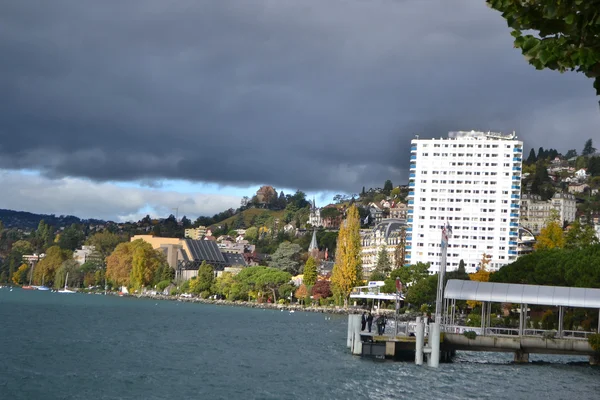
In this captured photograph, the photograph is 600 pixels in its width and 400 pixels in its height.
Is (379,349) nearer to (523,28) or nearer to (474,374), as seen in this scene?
(474,374)

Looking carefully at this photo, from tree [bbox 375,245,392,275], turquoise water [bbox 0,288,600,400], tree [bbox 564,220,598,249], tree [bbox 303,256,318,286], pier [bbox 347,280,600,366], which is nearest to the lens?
turquoise water [bbox 0,288,600,400]

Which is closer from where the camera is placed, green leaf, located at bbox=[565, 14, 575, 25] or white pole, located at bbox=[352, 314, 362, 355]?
green leaf, located at bbox=[565, 14, 575, 25]

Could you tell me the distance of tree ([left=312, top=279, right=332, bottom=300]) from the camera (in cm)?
17400

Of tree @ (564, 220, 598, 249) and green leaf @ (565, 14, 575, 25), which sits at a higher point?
tree @ (564, 220, 598, 249)

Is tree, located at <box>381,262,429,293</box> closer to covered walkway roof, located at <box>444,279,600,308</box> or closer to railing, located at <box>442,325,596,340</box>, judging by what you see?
railing, located at <box>442,325,596,340</box>

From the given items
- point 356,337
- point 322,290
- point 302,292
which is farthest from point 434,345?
point 302,292

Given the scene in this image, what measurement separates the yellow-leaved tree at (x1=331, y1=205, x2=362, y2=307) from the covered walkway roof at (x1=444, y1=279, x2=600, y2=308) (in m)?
88.5

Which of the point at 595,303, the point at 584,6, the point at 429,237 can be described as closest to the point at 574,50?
the point at 584,6

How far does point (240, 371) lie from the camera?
169 ft

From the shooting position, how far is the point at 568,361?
219 ft

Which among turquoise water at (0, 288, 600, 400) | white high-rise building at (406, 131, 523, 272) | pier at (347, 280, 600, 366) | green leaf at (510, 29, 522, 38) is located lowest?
turquoise water at (0, 288, 600, 400)

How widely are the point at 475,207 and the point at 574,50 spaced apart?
597ft

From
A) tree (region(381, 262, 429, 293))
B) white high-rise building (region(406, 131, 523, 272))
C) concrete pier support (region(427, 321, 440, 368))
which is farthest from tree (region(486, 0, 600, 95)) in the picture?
white high-rise building (region(406, 131, 523, 272))

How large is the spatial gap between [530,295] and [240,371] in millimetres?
21711
